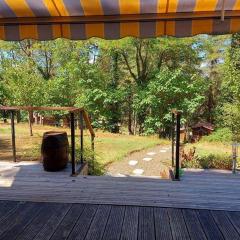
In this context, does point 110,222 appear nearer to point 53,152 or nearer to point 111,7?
point 53,152

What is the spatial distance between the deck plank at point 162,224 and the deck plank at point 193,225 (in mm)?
166

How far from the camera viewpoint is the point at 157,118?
16.2 m

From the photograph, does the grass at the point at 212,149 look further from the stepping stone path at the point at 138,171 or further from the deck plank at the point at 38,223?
the deck plank at the point at 38,223

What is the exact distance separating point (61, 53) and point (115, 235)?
17.7m

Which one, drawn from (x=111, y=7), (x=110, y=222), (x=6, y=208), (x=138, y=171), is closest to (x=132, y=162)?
(x=138, y=171)

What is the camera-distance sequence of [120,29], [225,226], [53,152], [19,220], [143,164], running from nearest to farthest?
[225,226]
[19,220]
[120,29]
[53,152]
[143,164]

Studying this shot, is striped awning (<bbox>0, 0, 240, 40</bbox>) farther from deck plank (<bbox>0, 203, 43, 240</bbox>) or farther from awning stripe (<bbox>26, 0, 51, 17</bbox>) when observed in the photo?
deck plank (<bbox>0, 203, 43, 240</bbox>)

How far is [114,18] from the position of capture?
3.81 meters

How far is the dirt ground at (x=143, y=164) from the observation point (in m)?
7.71

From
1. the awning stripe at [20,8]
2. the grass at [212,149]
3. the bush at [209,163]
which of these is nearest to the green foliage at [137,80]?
the grass at [212,149]

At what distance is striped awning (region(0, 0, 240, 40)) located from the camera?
3490 millimetres

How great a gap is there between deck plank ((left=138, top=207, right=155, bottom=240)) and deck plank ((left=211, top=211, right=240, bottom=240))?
0.56 meters

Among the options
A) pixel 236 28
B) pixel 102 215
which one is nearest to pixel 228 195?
pixel 102 215

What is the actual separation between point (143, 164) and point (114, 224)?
19.7ft
